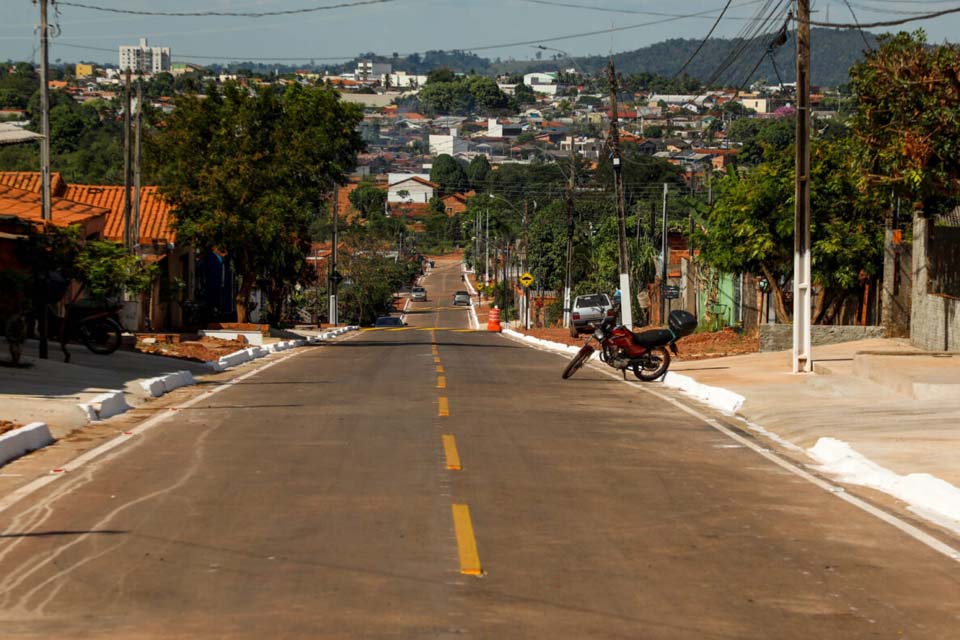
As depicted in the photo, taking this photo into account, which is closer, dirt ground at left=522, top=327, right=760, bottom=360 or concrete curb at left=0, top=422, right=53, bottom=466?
concrete curb at left=0, top=422, right=53, bottom=466

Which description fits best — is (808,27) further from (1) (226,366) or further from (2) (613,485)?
(2) (613,485)

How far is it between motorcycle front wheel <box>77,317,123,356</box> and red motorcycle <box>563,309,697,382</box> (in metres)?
9.43

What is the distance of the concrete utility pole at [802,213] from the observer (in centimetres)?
2523

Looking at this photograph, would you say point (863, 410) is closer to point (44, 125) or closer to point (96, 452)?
point (96, 452)

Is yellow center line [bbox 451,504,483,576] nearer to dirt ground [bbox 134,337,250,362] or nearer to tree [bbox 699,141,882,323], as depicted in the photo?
dirt ground [bbox 134,337,250,362]

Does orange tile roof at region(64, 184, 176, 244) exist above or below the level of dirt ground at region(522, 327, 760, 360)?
above

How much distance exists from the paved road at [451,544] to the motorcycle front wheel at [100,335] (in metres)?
11.9

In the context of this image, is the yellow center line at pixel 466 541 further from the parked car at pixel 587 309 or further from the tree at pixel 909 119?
the parked car at pixel 587 309

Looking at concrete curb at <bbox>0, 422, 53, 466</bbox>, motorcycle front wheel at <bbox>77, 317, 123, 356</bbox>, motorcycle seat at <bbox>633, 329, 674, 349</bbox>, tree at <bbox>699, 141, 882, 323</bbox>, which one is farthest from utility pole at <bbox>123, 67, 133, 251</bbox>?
concrete curb at <bbox>0, 422, 53, 466</bbox>

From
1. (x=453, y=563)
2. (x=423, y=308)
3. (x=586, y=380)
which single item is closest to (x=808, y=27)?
(x=586, y=380)

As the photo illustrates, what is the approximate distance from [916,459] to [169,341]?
1065 inches

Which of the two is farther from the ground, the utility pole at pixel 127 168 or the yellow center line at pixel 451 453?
the utility pole at pixel 127 168

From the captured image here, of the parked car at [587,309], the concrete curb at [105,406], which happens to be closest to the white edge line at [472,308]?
the parked car at [587,309]

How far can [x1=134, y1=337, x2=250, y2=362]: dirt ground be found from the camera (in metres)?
30.4
